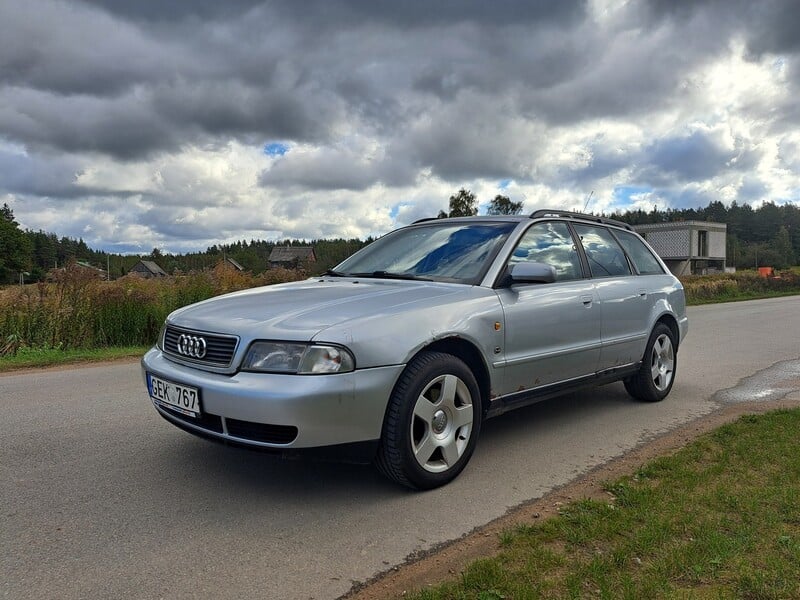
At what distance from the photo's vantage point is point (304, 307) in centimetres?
346

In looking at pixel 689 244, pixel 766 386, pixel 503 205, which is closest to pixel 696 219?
pixel 689 244

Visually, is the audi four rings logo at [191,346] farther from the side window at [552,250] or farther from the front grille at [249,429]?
the side window at [552,250]

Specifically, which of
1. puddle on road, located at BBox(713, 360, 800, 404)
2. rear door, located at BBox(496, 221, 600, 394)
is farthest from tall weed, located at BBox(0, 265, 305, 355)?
puddle on road, located at BBox(713, 360, 800, 404)

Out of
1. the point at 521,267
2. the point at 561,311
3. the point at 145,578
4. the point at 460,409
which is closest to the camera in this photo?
the point at 145,578

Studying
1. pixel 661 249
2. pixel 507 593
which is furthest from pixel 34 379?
pixel 661 249

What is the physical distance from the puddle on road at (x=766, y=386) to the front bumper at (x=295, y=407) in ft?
14.4

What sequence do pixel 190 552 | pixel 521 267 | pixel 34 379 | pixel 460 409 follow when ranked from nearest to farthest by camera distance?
pixel 190 552
pixel 460 409
pixel 521 267
pixel 34 379

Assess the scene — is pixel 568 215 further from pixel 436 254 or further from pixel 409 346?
pixel 409 346

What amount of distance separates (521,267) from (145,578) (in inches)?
108

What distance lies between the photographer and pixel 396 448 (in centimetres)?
326

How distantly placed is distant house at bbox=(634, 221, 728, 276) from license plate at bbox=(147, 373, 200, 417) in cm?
5550

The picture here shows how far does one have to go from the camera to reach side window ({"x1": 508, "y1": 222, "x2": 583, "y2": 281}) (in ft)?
14.6

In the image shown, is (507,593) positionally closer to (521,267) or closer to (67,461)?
(521,267)

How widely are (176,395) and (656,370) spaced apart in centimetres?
451
